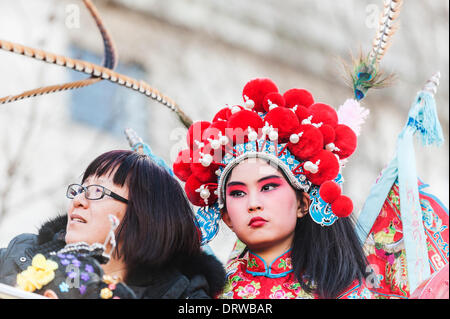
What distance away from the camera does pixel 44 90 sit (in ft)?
10.1

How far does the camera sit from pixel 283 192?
3004 mm

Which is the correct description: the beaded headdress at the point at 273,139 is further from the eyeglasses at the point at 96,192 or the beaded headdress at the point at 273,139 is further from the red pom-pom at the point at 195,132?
the eyeglasses at the point at 96,192

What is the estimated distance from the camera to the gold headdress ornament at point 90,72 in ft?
9.44

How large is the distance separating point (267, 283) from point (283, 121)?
713 mm

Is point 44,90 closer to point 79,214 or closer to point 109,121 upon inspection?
point 79,214

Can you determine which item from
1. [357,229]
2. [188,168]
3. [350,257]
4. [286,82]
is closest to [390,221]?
[357,229]

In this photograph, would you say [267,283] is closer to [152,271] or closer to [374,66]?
[152,271]

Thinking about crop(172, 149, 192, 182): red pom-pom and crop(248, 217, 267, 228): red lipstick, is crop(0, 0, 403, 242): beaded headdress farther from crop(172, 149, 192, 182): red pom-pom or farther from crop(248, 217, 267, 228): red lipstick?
crop(248, 217, 267, 228): red lipstick

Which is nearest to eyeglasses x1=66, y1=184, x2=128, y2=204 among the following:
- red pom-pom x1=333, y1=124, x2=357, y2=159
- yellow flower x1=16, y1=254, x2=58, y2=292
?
yellow flower x1=16, y1=254, x2=58, y2=292

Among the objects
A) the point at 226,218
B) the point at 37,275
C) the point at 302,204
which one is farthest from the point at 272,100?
the point at 37,275

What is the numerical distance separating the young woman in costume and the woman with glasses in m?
0.20
